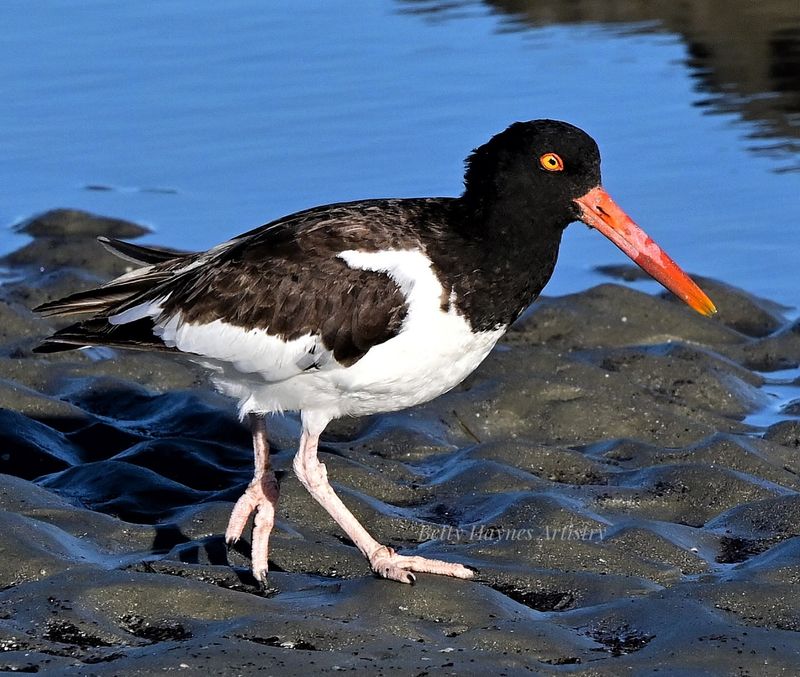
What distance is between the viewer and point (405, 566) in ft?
18.1

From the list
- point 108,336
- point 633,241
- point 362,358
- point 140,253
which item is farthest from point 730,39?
point 362,358

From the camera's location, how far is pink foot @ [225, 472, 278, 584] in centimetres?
578

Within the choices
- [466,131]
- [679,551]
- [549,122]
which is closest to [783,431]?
[679,551]

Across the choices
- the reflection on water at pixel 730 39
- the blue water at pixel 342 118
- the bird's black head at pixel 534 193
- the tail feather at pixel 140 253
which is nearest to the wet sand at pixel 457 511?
the tail feather at pixel 140 253

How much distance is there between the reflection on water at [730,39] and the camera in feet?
42.7

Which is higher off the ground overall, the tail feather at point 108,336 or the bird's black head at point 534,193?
the bird's black head at point 534,193

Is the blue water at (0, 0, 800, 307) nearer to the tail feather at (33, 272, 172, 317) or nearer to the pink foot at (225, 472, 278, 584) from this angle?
the tail feather at (33, 272, 172, 317)

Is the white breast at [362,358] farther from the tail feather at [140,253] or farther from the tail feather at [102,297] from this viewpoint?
the tail feather at [140,253]

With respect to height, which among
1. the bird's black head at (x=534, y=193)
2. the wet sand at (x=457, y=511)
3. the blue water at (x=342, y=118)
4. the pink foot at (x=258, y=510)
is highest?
the bird's black head at (x=534, y=193)

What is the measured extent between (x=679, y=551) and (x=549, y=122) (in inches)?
73.8

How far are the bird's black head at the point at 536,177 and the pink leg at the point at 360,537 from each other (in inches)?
47.8

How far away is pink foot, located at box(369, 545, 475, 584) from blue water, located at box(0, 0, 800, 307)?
4858mm

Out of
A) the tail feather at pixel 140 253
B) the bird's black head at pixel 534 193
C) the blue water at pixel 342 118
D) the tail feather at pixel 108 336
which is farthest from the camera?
the blue water at pixel 342 118

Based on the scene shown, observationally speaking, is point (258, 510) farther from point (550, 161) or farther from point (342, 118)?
point (342, 118)
